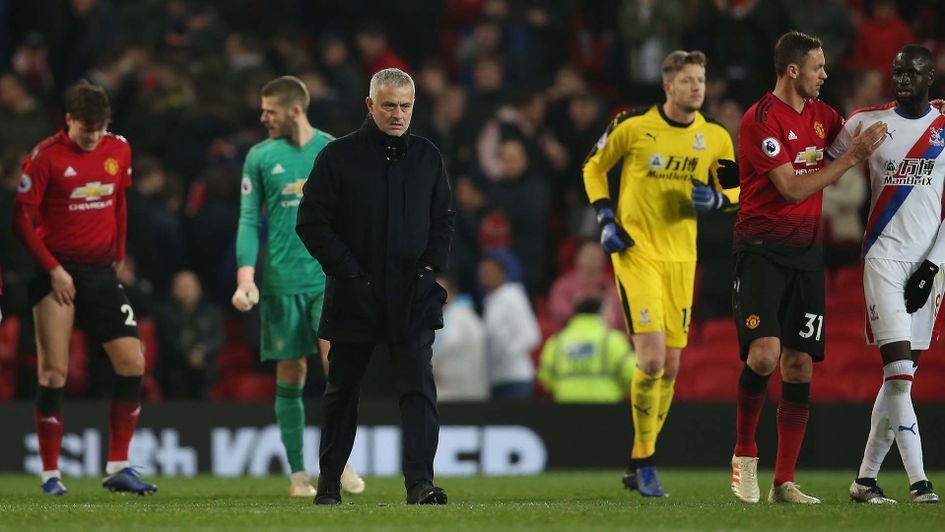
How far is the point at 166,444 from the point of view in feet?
46.7

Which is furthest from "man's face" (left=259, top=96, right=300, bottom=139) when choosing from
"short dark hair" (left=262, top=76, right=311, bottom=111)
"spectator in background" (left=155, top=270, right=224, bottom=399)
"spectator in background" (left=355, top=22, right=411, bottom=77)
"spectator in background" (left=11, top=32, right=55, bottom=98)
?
"spectator in background" (left=11, top=32, right=55, bottom=98)

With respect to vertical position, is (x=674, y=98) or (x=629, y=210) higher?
(x=674, y=98)

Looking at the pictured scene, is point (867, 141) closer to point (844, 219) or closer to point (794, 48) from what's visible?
point (794, 48)

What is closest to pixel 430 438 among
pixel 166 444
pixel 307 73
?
pixel 166 444

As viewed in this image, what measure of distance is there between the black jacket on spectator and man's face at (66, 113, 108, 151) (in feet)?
8.60

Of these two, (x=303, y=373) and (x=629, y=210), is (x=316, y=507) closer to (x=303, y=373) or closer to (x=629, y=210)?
(x=303, y=373)

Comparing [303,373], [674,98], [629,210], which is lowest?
[303,373]

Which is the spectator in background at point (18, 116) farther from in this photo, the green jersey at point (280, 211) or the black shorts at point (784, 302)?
the black shorts at point (784, 302)

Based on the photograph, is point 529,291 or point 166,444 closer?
point 166,444

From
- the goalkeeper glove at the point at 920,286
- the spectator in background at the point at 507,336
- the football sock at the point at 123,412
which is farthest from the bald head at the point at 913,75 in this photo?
the spectator in background at the point at 507,336

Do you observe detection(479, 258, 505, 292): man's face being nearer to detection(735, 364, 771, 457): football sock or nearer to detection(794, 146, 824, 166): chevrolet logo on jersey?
detection(735, 364, 771, 457): football sock

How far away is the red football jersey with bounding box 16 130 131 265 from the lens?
34.9ft

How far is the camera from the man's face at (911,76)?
8797 mm

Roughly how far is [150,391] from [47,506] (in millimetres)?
6160
